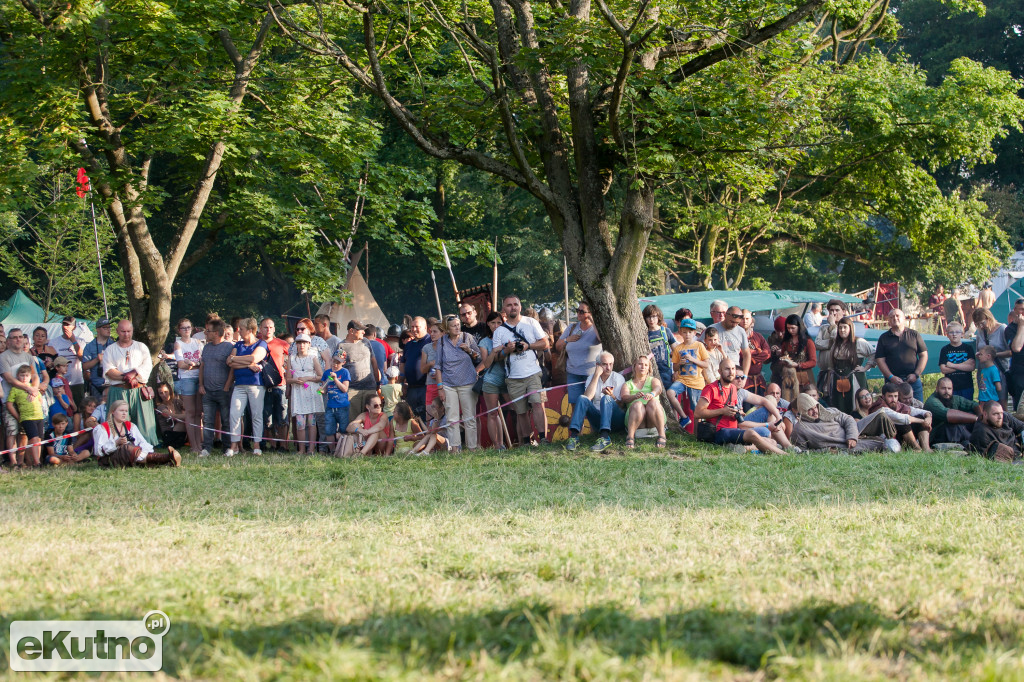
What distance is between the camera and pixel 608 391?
37.5 ft

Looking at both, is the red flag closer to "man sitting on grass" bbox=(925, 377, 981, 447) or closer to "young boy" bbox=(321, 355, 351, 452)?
"young boy" bbox=(321, 355, 351, 452)

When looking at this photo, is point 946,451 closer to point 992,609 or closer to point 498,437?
point 498,437

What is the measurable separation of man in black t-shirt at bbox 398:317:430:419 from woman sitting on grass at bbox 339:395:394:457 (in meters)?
0.85

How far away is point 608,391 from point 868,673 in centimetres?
810

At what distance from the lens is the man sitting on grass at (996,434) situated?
10.2m

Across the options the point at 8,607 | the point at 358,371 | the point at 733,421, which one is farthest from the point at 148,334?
the point at 8,607

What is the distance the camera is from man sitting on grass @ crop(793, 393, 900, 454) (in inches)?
421

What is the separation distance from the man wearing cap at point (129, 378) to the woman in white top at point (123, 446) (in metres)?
0.51

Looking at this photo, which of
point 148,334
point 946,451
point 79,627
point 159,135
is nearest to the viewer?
point 79,627

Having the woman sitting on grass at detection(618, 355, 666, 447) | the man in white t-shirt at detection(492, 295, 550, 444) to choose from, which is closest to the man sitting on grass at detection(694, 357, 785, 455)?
the woman sitting on grass at detection(618, 355, 666, 447)

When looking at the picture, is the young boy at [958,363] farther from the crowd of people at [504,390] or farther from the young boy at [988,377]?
the young boy at [988,377]

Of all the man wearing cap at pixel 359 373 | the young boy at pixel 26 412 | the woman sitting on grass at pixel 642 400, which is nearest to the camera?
the woman sitting on grass at pixel 642 400

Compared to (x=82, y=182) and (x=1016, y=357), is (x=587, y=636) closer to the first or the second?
(x=1016, y=357)

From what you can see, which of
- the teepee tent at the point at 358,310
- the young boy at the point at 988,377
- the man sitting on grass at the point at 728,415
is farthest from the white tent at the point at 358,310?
the young boy at the point at 988,377
